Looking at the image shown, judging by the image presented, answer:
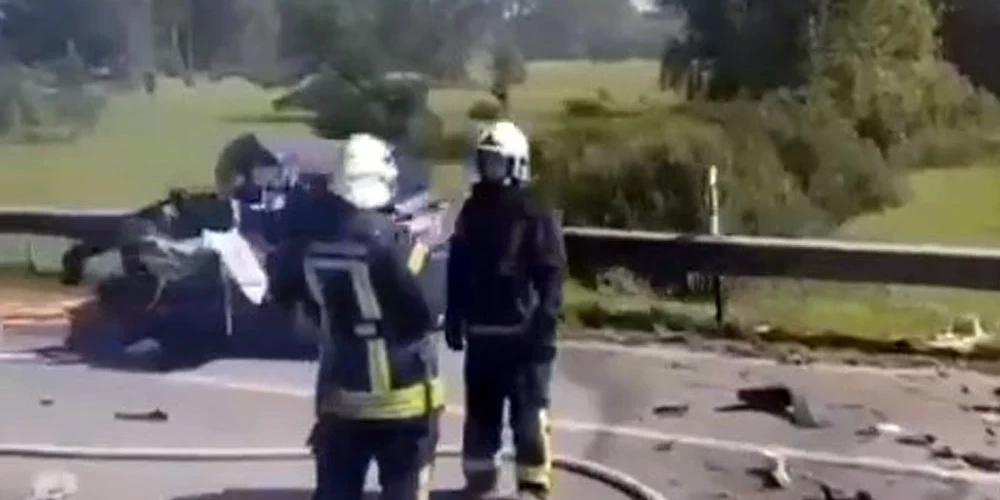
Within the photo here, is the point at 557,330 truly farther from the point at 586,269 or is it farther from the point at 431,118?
the point at 431,118

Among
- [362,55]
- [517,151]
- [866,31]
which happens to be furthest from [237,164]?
[866,31]

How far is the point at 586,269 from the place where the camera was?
130cm

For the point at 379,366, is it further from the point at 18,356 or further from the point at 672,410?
the point at 18,356

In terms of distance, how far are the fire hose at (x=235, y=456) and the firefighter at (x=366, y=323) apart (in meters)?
0.05

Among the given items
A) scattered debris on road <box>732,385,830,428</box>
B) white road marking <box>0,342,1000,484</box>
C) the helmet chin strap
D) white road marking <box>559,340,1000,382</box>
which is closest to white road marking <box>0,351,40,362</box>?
white road marking <box>0,342,1000,484</box>

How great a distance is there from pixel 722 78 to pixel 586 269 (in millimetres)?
193

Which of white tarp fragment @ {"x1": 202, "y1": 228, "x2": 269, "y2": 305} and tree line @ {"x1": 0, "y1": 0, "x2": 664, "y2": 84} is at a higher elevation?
tree line @ {"x1": 0, "y1": 0, "x2": 664, "y2": 84}

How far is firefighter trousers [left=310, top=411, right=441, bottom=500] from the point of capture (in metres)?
1.28

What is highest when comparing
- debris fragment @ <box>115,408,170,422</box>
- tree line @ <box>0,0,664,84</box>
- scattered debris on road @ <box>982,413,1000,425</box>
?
tree line @ <box>0,0,664,84</box>

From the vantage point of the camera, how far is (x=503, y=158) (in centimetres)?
127

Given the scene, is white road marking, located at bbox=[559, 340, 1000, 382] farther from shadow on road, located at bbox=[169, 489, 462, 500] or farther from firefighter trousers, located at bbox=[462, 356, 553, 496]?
shadow on road, located at bbox=[169, 489, 462, 500]

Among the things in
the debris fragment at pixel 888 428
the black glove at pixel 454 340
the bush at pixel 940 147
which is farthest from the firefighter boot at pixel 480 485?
the bush at pixel 940 147

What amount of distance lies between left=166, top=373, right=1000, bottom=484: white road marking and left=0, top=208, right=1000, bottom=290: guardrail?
130mm

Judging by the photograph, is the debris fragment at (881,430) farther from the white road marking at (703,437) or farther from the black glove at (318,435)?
the black glove at (318,435)
